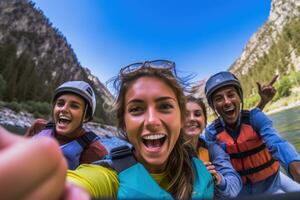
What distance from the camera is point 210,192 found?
4.20ft

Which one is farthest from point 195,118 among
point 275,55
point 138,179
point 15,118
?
point 275,55

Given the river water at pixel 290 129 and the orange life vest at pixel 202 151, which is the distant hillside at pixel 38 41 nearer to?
the river water at pixel 290 129

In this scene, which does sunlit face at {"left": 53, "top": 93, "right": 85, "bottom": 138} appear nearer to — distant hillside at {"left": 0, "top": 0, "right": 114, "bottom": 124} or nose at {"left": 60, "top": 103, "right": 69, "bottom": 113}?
nose at {"left": 60, "top": 103, "right": 69, "bottom": 113}

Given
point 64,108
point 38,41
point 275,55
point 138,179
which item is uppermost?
point 38,41

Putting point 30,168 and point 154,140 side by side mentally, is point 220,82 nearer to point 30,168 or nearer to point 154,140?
point 154,140

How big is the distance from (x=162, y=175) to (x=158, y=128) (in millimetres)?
205

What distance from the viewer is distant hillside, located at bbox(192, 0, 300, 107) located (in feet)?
73.0

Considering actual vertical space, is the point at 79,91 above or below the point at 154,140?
above

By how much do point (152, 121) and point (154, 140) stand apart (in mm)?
100

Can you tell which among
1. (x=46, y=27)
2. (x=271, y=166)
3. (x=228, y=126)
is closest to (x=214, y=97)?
(x=228, y=126)

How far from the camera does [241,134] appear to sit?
2424 millimetres

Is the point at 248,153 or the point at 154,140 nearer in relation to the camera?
the point at 154,140

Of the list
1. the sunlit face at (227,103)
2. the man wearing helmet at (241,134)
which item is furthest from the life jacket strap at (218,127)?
the sunlit face at (227,103)

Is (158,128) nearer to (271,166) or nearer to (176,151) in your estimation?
(176,151)
